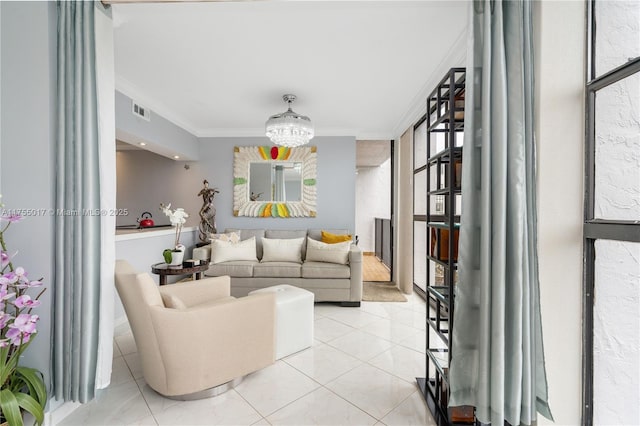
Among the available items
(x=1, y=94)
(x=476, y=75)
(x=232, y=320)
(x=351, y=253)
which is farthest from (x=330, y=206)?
(x=1, y=94)

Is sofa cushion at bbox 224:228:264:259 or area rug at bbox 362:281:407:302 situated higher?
sofa cushion at bbox 224:228:264:259

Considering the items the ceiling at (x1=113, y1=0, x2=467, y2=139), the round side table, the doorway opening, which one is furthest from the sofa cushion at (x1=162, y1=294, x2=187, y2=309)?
the doorway opening

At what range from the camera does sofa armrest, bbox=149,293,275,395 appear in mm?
1619

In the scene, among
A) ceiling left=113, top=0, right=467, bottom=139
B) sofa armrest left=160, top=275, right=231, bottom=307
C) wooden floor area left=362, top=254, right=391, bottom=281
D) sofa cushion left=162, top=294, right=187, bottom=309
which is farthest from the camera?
wooden floor area left=362, top=254, right=391, bottom=281

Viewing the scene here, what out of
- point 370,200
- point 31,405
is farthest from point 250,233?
point 370,200

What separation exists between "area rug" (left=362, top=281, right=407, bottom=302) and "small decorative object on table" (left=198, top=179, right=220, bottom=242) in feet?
8.36

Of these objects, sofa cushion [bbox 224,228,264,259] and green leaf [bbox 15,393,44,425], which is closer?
green leaf [bbox 15,393,44,425]

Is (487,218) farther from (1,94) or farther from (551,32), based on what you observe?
(1,94)

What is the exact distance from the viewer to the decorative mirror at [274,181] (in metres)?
4.67

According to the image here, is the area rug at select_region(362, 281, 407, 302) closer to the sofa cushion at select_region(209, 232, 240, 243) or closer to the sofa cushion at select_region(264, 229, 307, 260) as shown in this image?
the sofa cushion at select_region(264, 229, 307, 260)

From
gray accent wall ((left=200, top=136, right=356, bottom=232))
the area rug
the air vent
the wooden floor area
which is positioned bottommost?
the wooden floor area

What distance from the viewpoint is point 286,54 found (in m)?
2.41

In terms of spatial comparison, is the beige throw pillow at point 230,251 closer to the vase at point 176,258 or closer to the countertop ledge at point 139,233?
the countertop ledge at point 139,233

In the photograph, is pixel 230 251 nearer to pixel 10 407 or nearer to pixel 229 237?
pixel 229 237
